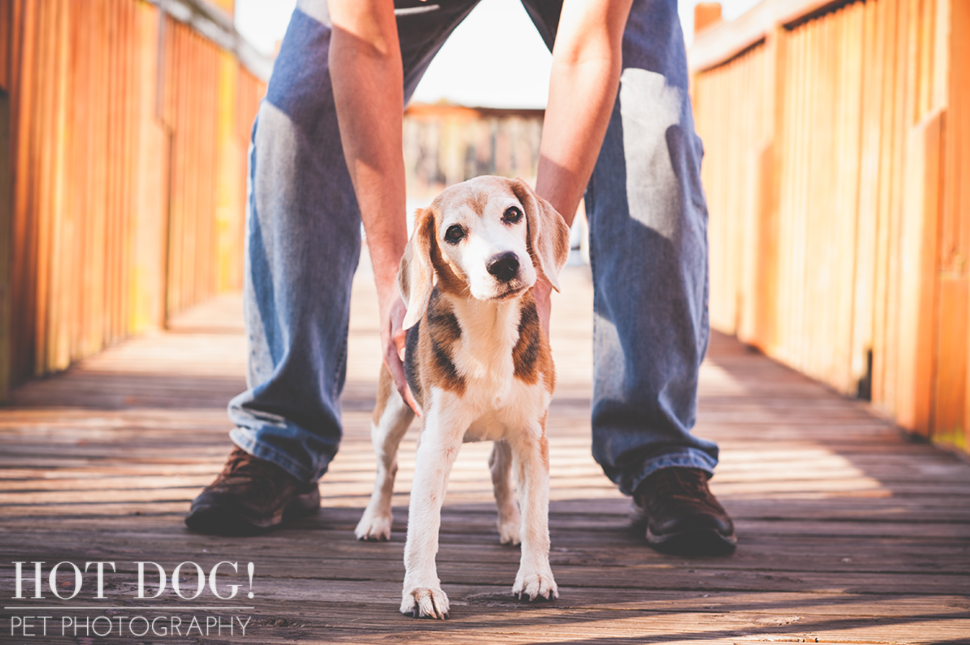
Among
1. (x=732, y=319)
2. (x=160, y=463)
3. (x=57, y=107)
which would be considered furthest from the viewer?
(x=732, y=319)

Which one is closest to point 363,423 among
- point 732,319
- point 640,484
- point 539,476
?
point 640,484

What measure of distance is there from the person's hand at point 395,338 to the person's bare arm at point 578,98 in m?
0.34

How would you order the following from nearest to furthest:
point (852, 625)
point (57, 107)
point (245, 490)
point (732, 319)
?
point (852, 625) → point (245, 490) → point (57, 107) → point (732, 319)

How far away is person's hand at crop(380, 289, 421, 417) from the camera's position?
2.04m

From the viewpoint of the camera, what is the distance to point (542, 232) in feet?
6.10

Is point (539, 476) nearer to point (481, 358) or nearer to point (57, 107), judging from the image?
point (481, 358)

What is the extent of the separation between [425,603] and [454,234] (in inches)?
28.5

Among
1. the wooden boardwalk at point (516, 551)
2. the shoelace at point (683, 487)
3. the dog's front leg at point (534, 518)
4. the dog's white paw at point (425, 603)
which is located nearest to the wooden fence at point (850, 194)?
the wooden boardwalk at point (516, 551)

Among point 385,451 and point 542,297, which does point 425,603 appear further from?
point 542,297

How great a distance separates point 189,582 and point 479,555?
664 mm

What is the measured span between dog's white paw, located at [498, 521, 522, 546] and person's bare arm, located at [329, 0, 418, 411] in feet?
1.66

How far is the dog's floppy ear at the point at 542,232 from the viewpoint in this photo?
1.84 m

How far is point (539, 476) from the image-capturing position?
1855 mm

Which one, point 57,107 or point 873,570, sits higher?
point 57,107
